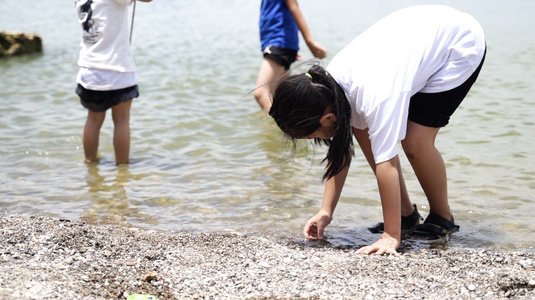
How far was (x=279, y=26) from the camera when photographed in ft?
18.6

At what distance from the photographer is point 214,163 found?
16.6 ft

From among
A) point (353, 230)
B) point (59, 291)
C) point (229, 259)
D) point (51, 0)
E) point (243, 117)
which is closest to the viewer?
point (59, 291)

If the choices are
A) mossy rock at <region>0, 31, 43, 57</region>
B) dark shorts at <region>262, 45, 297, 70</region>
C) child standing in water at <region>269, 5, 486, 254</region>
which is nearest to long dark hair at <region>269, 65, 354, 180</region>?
child standing in water at <region>269, 5, 486, 254</region>

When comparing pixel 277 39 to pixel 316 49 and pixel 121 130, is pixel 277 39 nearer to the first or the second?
pixel 316 49

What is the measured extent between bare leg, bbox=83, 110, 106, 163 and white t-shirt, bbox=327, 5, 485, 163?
2427 mm

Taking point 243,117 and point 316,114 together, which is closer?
point 316,114

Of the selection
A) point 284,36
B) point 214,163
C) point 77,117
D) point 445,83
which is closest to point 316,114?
point 445,83

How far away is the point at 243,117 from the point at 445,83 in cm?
366

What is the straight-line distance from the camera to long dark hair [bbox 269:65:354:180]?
2.85 metres

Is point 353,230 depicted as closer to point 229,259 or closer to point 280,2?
point 229,259

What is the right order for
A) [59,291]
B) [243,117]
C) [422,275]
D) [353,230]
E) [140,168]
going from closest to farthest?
[59,291], [422,275], [353,230], [140,168], [243,117]

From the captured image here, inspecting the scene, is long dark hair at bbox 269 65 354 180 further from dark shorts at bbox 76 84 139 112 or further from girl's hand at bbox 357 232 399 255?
dark shorts at bbox 76 84 139 112

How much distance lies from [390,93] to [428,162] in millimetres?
575

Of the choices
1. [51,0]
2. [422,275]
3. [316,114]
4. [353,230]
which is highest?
[316,114]
